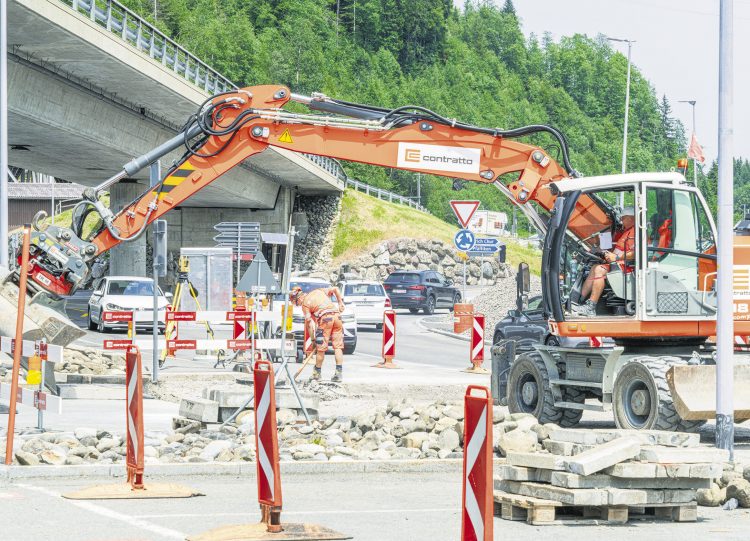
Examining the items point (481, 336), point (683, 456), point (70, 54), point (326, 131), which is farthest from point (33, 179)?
point (683, 456)

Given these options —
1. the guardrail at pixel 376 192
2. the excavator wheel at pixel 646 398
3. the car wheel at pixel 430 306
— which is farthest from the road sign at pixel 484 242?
the guardrail at pixel 376 192

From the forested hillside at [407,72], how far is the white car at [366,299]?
71.6 m

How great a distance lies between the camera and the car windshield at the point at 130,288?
37984mm

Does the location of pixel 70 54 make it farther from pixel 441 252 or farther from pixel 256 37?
pixel 256 37

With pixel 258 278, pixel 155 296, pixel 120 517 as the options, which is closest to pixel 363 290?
pixel 258 278

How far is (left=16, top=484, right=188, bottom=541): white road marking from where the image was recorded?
28.3ft

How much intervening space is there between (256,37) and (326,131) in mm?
129514

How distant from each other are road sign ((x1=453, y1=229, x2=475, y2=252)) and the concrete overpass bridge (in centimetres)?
1047

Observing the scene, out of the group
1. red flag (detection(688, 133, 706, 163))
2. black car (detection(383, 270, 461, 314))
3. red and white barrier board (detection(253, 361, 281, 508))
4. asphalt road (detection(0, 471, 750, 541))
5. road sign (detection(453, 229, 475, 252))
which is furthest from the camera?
black car (detection(383, 270, 461, 314))

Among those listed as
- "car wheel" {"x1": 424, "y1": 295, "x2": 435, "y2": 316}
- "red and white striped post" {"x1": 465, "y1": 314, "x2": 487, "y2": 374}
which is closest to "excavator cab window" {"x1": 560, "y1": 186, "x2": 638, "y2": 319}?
"red and white striped post" {"x1": 465, "y1": 314, "x2": 487, "y2": 374}

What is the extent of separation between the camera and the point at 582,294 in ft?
50.6

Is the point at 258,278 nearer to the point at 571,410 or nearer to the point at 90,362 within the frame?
the point at 90,362

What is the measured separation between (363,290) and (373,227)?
31436 millimetres

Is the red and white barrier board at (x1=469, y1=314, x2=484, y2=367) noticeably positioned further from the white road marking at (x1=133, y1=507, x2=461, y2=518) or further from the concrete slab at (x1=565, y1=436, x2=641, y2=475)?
the concrete slab at (x1=565, y1=436, x2=641, y2=475)
